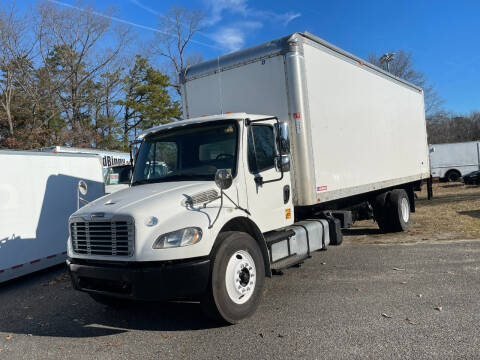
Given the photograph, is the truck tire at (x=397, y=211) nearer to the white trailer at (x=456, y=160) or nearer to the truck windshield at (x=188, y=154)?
the truck windshield at (x=188, y=154)

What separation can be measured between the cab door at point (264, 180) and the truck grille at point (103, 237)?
1608mm

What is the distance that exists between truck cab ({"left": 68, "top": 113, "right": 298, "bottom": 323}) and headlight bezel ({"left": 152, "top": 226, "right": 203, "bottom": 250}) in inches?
0.4

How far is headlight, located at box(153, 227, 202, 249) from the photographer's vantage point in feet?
13.3

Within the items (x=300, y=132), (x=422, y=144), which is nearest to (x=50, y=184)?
(x=300, y=132)

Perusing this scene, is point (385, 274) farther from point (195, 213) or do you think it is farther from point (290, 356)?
point (195, 213)

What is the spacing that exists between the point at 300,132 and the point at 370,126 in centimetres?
312

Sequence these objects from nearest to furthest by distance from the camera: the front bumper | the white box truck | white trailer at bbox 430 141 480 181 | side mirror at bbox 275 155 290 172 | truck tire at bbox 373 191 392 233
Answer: the front bumper
the white box truck
side mirror at bbox 275 155 290 172
truck tire at bbox 373 191 392 233
white trailer at bbox 430 141 480 181

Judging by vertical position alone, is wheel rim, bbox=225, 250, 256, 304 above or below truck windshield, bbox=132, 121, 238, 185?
below

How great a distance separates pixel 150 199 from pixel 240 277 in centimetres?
138

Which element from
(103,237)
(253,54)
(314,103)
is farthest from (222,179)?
(253,54)

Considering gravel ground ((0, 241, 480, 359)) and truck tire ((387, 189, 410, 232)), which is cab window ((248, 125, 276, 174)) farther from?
truck tire ((387, 189, 410, 232))

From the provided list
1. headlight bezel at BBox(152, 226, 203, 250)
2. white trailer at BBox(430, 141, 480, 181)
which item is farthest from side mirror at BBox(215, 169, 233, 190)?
white trailer at BBox(430, 141, 480, 181)

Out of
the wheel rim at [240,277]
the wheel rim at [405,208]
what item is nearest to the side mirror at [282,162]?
the wheel rim at [240,277]

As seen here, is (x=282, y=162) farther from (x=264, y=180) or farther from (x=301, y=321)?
(x=301, y=321)
